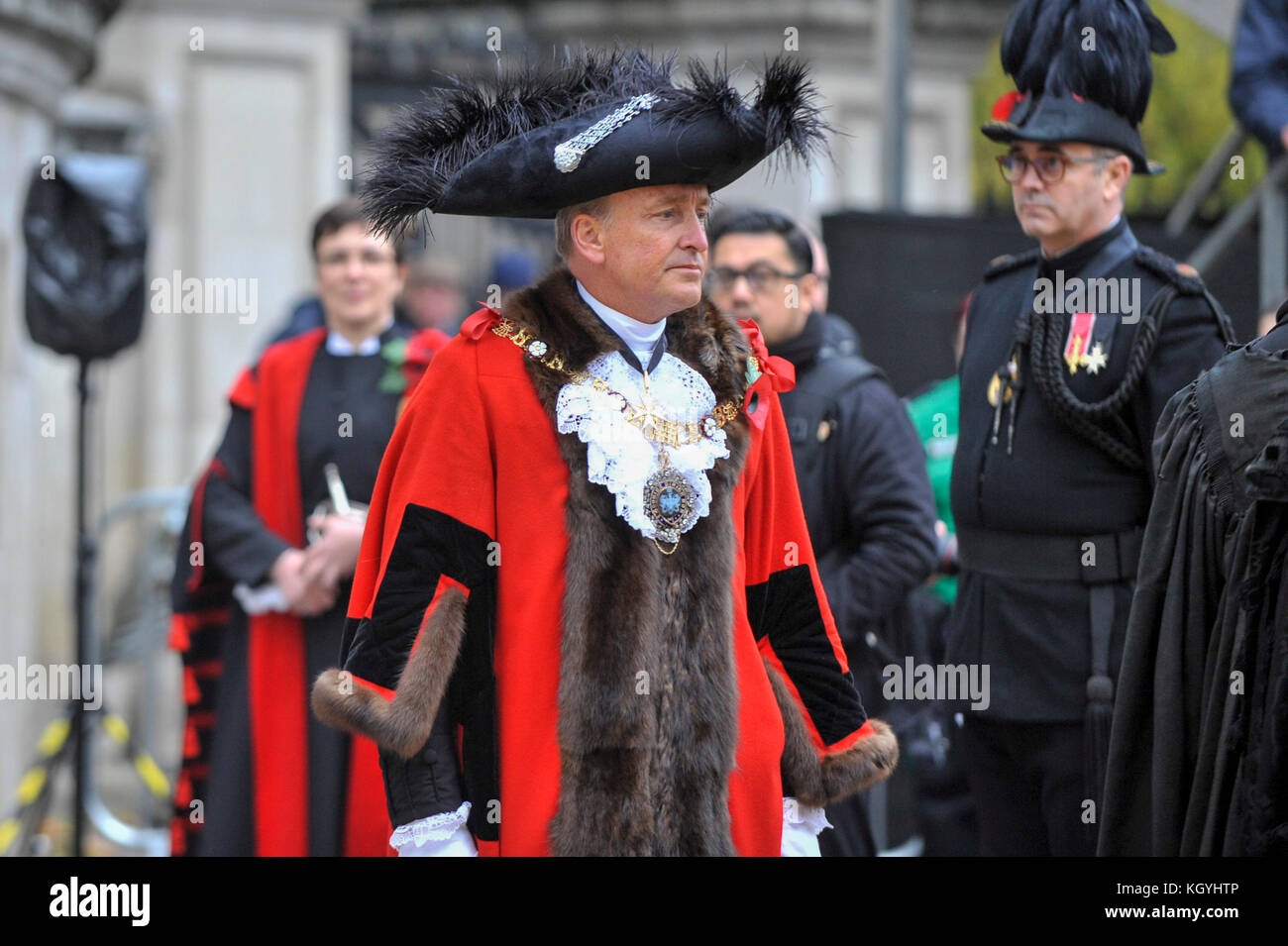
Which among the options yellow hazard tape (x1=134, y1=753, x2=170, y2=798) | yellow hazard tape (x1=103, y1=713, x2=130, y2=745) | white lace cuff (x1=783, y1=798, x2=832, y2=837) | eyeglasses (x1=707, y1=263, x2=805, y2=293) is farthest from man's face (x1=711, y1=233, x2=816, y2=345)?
yellow hazard tape (x1=134, y1=753, x2=170, y2=798)

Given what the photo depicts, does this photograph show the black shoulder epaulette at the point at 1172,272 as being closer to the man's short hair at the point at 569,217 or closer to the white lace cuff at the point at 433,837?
the man's short hair at the point at 569,217

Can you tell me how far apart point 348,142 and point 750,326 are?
8339mm

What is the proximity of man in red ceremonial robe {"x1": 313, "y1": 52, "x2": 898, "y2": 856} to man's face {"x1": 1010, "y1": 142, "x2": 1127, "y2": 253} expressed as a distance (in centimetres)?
95

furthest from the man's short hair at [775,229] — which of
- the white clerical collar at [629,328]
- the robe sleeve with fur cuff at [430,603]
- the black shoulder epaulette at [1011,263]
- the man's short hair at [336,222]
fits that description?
the robe sleeve with fur cuff at [430,603]

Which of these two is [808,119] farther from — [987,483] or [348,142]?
[348,142]

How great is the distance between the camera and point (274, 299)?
36.2ft

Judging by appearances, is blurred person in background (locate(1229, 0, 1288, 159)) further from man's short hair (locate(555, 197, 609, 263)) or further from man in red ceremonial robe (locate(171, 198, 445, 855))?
man's short hair (locate(555, 197, 609, 263))

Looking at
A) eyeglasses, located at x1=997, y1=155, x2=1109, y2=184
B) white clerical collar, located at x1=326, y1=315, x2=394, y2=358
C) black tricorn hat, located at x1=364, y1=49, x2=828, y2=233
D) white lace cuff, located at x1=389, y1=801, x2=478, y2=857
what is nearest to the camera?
white lace cuff, located at x1=389, y1=801, x2=478, y2=857

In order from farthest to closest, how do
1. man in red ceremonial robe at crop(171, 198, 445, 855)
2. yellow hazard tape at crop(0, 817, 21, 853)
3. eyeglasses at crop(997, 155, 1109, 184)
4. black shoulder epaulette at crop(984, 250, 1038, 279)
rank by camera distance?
yellow hazard tape at crop(0, 817, 21, 853), man in red ceremonial robe at crop(171, 198, 445, 855), black shoulder epaulette at crop(984, 250, 1038, 279), eyeglasses at crop(997, 155, 1109, 184)

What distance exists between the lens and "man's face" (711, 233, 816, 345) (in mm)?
5332

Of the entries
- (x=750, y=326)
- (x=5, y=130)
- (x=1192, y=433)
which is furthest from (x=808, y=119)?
(x=5, y=130)

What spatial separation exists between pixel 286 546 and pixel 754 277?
162 centimetres

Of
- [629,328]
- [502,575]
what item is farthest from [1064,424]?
[502,575]
